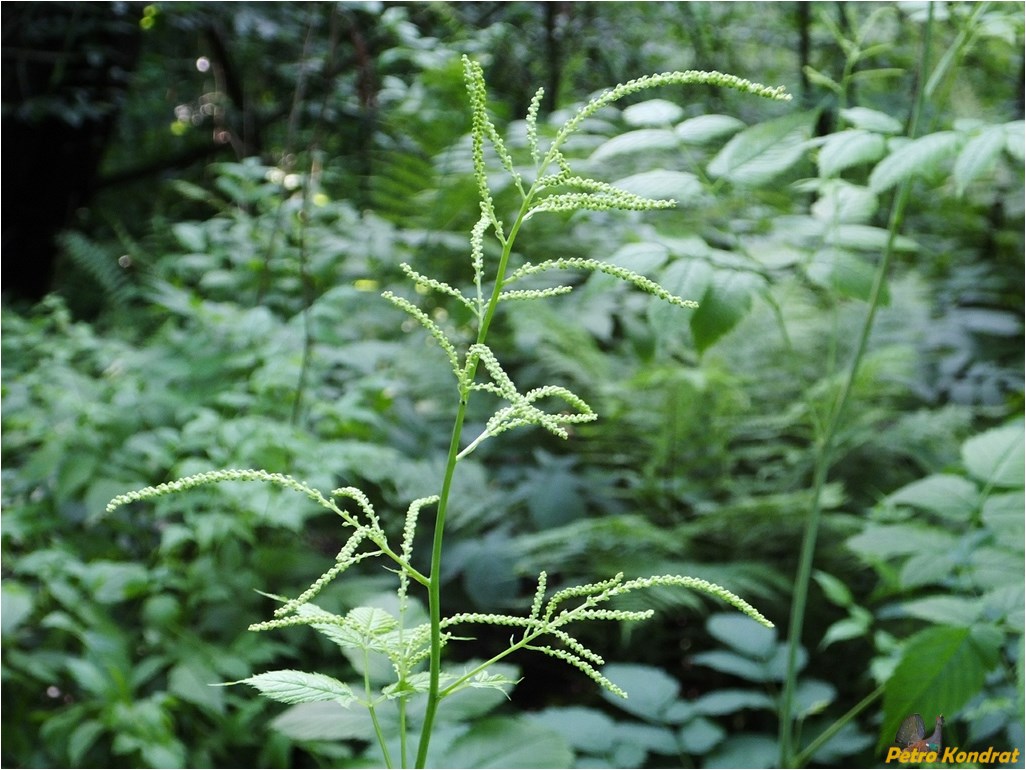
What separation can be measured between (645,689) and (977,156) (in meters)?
0.93

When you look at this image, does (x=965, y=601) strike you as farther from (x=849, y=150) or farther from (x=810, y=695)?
(x=849, y=150)

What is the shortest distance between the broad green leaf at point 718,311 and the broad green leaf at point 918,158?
20cm

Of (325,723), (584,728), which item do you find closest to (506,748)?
(325,723)

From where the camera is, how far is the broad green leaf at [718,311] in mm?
1070

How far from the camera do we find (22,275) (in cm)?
317

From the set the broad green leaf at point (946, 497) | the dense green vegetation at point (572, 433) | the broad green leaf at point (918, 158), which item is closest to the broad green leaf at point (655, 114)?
the dense green vegetation at point (572, 433)

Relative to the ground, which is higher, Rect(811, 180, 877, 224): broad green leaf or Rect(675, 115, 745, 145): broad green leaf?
Rect(675, 115, 745, 145): broad green leaf

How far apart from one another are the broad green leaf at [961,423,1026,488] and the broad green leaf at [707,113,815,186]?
0.55 meters

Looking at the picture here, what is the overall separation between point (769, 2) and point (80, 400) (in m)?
3.25

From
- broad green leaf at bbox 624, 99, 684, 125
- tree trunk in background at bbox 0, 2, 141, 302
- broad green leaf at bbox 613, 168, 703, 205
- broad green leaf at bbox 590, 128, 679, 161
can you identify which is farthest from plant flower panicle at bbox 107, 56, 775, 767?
tree trunk in background at bbox 0, 2, 141, 302

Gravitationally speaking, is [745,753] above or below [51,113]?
below

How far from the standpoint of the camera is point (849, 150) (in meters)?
1.08

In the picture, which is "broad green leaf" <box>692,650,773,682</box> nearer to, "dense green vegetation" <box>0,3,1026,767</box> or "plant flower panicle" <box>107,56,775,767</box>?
"dense green vegetation" <box>0,3,1026,767</box>

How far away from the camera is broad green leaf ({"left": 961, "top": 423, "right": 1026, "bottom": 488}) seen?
4.16ft
